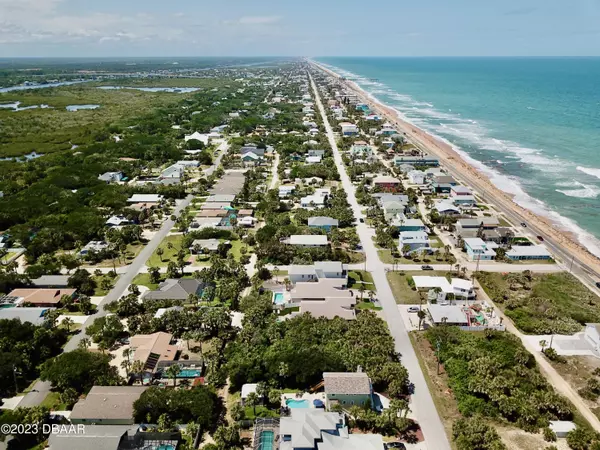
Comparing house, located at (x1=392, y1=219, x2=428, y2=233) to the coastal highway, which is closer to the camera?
the coastal highway

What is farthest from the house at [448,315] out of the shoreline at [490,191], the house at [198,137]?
the house at [198,137]

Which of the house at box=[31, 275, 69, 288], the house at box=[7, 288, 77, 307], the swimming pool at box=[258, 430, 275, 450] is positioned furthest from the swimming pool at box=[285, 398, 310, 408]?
the house at box=[31, 275, 69, 288]

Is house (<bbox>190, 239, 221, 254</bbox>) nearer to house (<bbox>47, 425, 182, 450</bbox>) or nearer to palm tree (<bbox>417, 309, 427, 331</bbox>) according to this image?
palm tree (<bbox>417, 309, 427, 331</bbox>)

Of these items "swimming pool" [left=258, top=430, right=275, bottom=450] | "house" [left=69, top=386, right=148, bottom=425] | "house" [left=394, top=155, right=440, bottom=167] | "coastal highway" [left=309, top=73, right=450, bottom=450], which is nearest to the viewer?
"swimming pool" [left=258, top=430, right=275, bottom=450]

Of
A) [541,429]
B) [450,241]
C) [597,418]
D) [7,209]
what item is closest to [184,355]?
[541,429]

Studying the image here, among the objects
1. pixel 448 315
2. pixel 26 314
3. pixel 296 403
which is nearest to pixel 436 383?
pixel 448 315

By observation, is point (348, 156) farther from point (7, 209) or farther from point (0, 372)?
point (0, 372)
